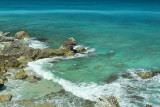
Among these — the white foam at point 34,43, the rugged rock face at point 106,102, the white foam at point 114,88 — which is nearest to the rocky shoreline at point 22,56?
the white foam at point 114,88

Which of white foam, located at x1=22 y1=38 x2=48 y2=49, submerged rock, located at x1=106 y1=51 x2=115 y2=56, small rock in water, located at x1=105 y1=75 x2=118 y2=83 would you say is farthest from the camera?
white foam, located at x1=22 y1=38 x2=48 y2=49

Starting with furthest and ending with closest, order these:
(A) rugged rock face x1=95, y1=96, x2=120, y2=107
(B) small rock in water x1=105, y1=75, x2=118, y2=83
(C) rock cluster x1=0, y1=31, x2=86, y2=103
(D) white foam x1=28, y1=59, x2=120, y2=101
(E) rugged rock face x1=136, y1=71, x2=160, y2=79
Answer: (C) rock cluster x1=0, y1=31, x2=86, y2=103
(E) rugged rock face x1=136, y1=71, x2=160, y2=79
(B) small rock in water x1=105, y1=75, x2=118, y2=83
(D) white foam x1=28, y1=59, x2=120, y2=101
(A) rugged rock face x1=95, y1=96, x2=120, y2=107

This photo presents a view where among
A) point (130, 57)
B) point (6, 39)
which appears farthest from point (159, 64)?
point (6, 39)

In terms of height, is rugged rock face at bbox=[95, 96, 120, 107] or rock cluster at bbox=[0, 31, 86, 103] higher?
rugged rock face at bbox=[95, 96, 120, 107]

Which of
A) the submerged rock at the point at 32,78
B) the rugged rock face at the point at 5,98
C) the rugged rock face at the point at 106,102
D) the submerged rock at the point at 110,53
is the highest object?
the rugged rock face at the point at 106,102

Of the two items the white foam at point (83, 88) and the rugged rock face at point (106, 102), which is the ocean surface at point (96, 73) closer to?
the white foam at point (83, 88)

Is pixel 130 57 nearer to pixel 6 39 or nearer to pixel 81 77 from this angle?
pixel 81 77

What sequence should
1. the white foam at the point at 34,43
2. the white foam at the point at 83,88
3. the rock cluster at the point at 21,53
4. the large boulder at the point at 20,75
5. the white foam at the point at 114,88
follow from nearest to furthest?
the white foam at the point at 114,88, the white foam at the point at 83,88, the large boulder at the point at 20,75, the rock cluster at the point at 21,53, the white foam at the point at 34,43

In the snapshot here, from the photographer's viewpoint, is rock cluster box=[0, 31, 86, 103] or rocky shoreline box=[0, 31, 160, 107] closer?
rocky shoreline box=[0, 31, 160, 107]

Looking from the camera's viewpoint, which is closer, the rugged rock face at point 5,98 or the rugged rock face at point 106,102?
the rugged rock face at point 106,102

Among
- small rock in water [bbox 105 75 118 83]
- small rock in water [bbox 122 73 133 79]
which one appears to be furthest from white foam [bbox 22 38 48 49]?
small rock in water [bbox 122 73 133 79]

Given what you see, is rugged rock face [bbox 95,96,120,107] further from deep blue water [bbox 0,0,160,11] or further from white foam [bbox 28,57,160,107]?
deep blue water [bbox 0,0,160,11]

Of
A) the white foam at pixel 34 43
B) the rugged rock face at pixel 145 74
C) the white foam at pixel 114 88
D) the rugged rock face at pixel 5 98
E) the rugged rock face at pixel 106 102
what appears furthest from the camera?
the white foam at pixel 34 43

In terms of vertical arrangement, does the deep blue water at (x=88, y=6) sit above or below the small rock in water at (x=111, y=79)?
below
